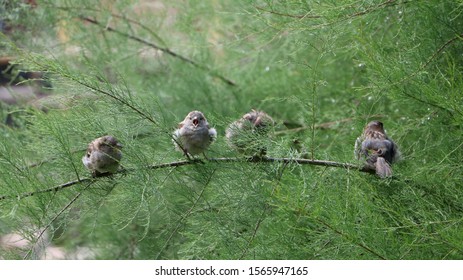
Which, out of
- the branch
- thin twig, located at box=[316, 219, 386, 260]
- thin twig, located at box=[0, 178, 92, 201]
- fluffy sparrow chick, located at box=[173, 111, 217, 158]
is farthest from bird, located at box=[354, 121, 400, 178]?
the branch

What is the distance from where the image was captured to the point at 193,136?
2662 mm

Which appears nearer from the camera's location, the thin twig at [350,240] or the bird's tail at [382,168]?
the thin twig at [350,240]

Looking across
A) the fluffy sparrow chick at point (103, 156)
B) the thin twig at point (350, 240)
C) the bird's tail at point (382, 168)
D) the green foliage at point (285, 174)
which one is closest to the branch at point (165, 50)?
the green foliage at point (285, 174)

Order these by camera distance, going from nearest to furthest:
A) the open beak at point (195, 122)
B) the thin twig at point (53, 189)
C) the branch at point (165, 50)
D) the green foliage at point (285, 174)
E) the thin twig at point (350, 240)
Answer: the thin twig at point (350, 240), the green foliage at point (285, 174), the thin twig at point (53, 189), the open beak at point (195, 122), the branch at point (165, 50)

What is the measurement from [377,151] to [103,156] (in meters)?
1.03

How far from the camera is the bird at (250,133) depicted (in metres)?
2.64

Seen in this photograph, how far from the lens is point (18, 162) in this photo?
9.06 ft

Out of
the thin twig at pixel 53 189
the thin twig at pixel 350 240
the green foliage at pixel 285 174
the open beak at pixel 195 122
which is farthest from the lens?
the open beak at pixel 195 122

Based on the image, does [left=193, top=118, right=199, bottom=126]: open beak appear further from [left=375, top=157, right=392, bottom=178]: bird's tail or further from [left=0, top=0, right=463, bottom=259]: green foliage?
[left=375, top=157, right=392, bottom=178]: bird's tail

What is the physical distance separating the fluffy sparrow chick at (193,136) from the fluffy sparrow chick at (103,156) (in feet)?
0.77

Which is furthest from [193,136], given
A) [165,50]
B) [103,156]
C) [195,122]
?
[165,50]

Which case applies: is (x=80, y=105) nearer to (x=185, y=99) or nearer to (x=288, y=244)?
(x=288, y=244)

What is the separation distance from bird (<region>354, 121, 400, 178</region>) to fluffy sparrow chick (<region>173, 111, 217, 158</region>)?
59 cm

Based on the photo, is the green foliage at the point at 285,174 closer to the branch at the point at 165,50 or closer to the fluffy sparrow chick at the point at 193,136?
the fluffy sparrow chick at the point at 193,136
